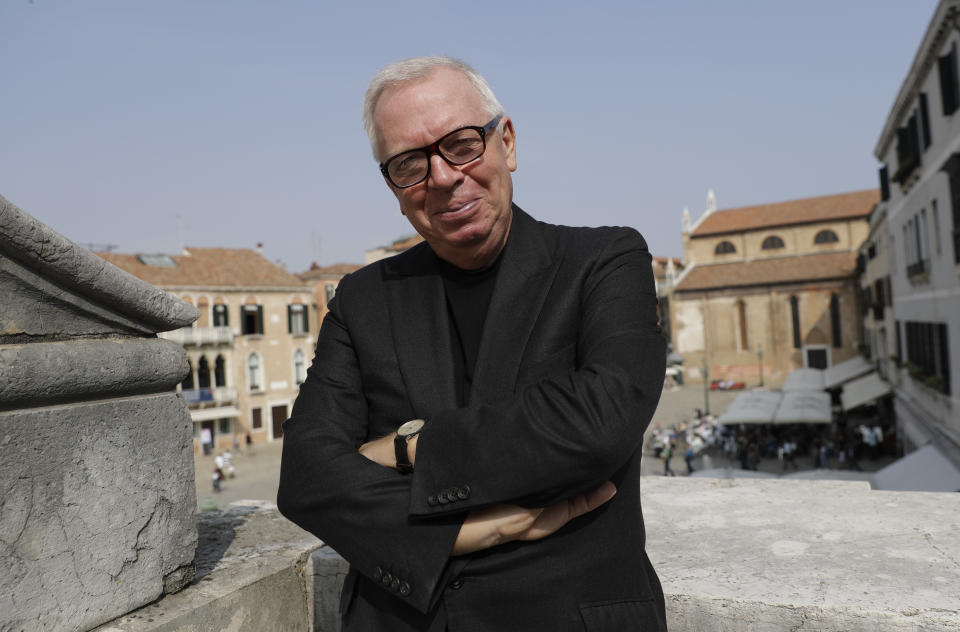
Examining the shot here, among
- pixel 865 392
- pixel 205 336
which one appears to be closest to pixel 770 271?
pixel 865 392

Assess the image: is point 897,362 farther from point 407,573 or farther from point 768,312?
point 768,312

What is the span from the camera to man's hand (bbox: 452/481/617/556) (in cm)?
133

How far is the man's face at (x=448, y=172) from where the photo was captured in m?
1.50

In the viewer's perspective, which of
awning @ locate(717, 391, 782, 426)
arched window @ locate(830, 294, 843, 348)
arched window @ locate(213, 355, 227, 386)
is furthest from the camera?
arched window @ locate(830, 294, 843, 348)

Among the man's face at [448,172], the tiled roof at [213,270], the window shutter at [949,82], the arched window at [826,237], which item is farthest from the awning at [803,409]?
the arched window at [826,237]

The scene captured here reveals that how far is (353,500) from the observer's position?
141cm

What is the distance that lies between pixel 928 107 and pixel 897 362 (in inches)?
334

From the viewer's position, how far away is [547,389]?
1332 millimetres

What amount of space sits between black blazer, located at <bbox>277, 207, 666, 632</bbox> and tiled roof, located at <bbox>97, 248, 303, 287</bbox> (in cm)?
3137

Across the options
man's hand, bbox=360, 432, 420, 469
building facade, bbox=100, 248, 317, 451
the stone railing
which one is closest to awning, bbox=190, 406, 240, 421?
building facade, bbox=100, 248, 317, 451

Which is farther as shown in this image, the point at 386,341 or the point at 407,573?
the point at 386,341

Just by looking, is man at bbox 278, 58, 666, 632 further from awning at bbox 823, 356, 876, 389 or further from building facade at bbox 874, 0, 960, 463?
awning at bbox 823, 356, 876, 389

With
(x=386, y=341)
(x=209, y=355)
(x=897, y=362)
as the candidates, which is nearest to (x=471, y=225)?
(x=386, y=341)

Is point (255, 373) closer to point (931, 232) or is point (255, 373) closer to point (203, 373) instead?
point (203, 373)
